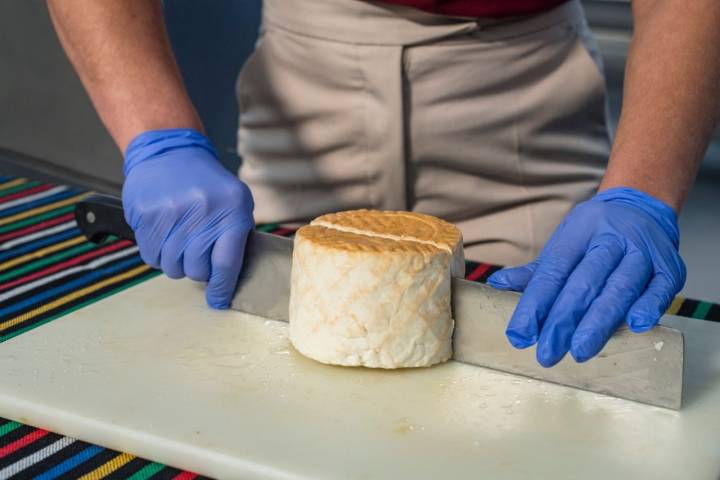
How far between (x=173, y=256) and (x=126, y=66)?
389 mm

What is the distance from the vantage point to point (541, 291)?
4.34 feet

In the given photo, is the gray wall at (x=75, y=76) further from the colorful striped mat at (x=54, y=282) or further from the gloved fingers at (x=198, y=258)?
the gloved fingers at (x=198, y=258)

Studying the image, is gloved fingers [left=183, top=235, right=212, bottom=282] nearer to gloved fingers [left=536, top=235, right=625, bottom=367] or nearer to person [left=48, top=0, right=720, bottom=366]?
person [left=48, top=0, right=720, bottom=366]

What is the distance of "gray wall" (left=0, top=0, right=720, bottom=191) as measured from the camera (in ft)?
10.9

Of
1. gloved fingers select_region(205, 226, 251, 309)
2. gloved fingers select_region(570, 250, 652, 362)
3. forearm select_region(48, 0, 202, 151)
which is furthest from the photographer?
forearm select_region(48, 0, 202, 151)

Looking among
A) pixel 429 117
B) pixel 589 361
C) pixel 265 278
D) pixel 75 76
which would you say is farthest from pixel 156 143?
pixel 75 76

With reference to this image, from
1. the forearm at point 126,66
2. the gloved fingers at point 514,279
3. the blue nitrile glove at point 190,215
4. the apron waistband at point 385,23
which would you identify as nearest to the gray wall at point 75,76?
the apron waistband at point 385,23

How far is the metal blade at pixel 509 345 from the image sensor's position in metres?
1.28

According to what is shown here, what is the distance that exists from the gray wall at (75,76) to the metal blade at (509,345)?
1920 mm

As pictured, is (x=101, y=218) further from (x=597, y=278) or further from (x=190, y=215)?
(x=597, y=278)

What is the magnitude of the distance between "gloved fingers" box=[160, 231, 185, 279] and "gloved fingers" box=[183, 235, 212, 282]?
0.04 feet

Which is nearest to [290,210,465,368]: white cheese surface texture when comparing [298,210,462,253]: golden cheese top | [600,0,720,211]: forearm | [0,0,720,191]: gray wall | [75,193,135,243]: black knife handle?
[298,210,462,253]: golden cheese top

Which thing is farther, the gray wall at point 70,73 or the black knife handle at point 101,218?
the gray wall at point 70,73

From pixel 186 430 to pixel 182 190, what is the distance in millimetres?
452
